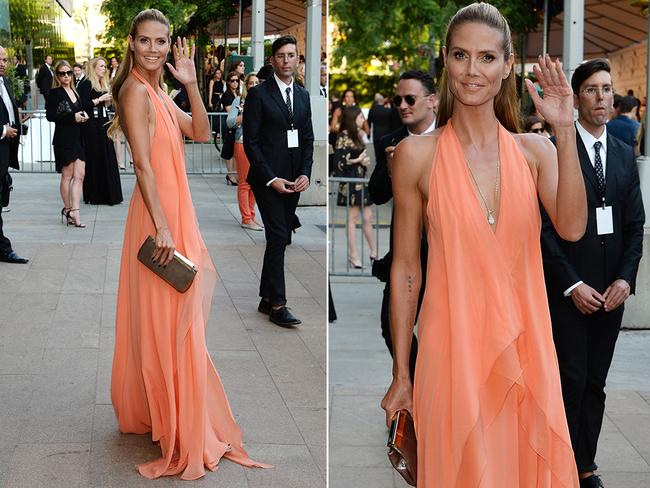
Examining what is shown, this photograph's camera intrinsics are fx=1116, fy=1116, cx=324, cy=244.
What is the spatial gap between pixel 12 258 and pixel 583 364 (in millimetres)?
2434

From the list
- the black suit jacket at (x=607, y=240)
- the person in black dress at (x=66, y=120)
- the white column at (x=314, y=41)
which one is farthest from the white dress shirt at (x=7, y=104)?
the black suit jacket at (x=607, y=240)

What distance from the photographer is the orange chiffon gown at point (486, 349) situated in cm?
258

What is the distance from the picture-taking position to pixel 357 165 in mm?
11516

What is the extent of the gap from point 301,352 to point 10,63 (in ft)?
5.70

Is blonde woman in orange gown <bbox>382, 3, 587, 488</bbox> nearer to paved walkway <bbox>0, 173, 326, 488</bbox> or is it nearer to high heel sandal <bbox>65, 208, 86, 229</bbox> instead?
paved walkway <bbox>0, 173, 326, 488</bbox>

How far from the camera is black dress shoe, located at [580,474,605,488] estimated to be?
4434mm

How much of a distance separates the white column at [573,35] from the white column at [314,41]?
164 inches

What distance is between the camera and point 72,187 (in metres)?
4.25

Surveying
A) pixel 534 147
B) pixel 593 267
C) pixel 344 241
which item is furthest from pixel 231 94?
pixel 344 241

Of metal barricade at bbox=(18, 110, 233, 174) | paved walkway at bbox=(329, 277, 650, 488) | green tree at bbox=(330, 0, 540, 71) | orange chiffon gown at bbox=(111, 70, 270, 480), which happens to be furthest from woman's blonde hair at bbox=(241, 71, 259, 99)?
green tree at bbox=(330, 0, 540, 71)

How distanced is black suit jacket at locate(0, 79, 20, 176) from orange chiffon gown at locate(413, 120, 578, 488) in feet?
7.23

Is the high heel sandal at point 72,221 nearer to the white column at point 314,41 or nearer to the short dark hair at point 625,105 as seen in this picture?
the white column at point 314,41

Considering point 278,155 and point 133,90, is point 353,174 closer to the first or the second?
point 278,155

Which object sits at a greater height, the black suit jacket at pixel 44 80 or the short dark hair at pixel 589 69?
the short dark hair at pixel 589 69
